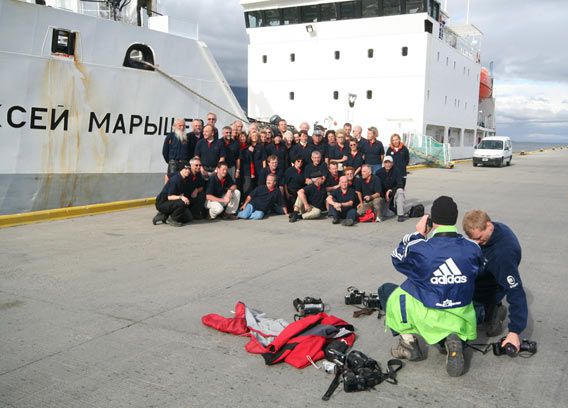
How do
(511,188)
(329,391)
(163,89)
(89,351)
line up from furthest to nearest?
(511,188) < (163,89) < (89,351) < (329,391)

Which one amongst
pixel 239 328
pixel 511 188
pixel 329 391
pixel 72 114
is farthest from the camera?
pixel 511 188

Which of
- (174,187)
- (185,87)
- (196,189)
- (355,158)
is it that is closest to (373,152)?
(355,158)

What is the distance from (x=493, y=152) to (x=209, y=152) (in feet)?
73.7

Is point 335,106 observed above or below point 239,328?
above

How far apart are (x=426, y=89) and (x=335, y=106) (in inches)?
192

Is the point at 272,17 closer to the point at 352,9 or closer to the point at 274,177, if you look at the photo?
the point at 352,9

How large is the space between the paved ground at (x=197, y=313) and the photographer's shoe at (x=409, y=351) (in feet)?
0.21

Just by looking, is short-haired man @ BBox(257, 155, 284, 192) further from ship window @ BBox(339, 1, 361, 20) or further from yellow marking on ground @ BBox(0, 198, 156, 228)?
ship window @ BBox(339, 1, 361, 20)

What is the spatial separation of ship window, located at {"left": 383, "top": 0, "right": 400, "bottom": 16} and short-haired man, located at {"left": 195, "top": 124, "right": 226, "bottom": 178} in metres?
20.1

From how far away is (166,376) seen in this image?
10.5 feet

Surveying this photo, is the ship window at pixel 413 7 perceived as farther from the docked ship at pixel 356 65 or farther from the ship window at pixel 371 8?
the ship window at pixel 371 8

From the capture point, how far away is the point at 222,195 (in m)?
9.05

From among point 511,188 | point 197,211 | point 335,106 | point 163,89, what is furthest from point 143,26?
point 335,106

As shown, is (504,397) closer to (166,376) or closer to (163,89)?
(166,376)
